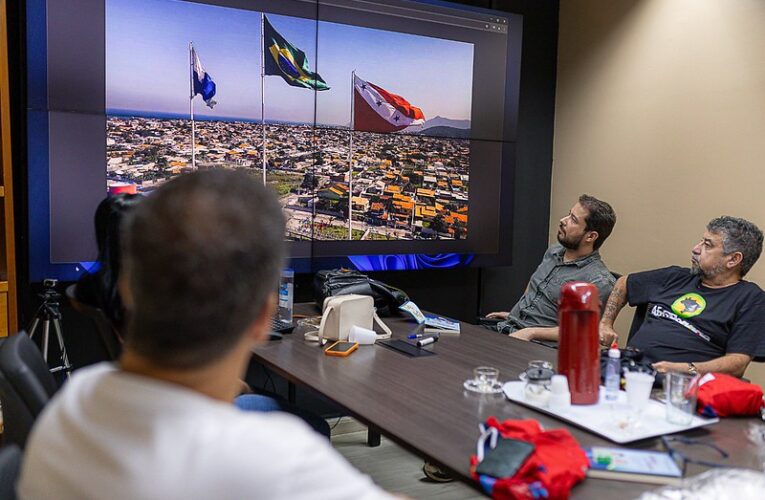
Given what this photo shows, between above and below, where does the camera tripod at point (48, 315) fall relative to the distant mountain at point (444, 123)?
below

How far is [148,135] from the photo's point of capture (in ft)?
10.9

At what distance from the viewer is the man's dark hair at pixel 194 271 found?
2.60ft

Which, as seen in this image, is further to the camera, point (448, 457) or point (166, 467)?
point (448, 457)

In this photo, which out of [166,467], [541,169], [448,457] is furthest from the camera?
[541,169]

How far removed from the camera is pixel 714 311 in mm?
2965

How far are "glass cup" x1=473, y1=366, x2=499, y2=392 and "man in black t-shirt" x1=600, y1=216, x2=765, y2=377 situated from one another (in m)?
1.14

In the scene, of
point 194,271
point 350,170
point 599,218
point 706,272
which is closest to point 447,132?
point 350,170

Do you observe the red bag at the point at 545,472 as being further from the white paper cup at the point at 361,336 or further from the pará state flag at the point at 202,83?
the pará state flag at the point at 202,83

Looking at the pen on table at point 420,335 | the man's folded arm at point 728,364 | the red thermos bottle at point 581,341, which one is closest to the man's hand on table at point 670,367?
the man's folded arm at point 728,364

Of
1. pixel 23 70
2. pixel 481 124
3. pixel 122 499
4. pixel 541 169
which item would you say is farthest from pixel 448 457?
pixel 541 169

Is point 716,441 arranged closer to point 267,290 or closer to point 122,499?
point 267,290

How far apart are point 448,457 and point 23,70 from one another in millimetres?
2756

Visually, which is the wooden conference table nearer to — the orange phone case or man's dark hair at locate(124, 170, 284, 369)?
the orange phone case

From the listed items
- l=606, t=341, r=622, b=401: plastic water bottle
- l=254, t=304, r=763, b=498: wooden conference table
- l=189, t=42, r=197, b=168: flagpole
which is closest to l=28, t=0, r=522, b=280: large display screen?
l=189, t=42, r=197, b=168: flagpole
